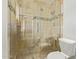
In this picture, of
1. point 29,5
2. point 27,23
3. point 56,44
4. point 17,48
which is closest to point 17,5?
point 29,5

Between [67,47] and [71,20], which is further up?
[71,20]

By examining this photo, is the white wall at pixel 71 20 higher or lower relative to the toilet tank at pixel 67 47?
higher

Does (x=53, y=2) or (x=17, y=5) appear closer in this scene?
(x=17, y=5)

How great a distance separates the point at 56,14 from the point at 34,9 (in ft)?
1.33

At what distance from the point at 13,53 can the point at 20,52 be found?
0.11m

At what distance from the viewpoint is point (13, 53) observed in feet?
5.05

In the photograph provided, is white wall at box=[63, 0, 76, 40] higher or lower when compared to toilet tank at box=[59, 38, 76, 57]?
higher

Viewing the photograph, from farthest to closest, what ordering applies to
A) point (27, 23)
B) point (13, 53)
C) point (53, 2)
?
point (53, 2), point (27, 23), point (13, 53)

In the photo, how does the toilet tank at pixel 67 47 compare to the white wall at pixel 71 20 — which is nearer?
the white wall at pixel 71 20

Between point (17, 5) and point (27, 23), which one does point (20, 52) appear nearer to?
point (27, 23)

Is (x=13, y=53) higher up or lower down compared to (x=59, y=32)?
lower down

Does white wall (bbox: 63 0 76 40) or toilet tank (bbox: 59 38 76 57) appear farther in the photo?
toilet tank (bbox: 59 38 76 57)

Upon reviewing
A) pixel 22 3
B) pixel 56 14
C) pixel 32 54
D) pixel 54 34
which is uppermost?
pixel 22 3

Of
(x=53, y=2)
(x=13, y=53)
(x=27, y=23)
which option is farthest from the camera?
(x=53, y=2)
